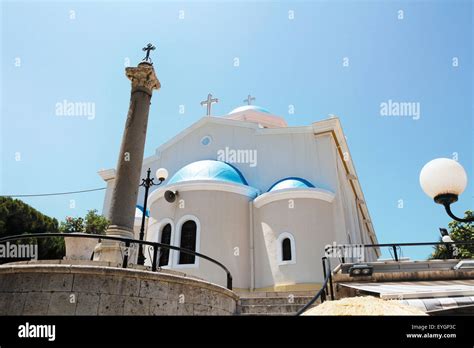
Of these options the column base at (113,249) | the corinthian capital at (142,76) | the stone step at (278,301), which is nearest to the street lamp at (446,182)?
the stone step at (278,301)

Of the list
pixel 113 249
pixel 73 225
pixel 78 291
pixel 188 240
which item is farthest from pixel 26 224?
pixel 78 291

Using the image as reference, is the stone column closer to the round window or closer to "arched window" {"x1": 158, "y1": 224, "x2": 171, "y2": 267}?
"arched window" {"x1": 158, "y1": 224, "x2": 171, "y2": 267}

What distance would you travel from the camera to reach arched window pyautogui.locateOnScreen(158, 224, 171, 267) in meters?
14.1

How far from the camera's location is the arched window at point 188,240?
46.2 ft

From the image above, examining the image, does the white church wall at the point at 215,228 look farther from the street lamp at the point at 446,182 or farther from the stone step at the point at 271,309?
the street lamp at the point at 446,182

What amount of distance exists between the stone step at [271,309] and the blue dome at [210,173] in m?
7.87

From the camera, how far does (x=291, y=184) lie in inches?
591

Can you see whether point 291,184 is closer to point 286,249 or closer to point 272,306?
point 286,249

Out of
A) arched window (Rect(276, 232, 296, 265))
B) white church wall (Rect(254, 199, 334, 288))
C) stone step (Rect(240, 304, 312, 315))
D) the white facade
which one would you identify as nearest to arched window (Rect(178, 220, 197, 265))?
the white facade
